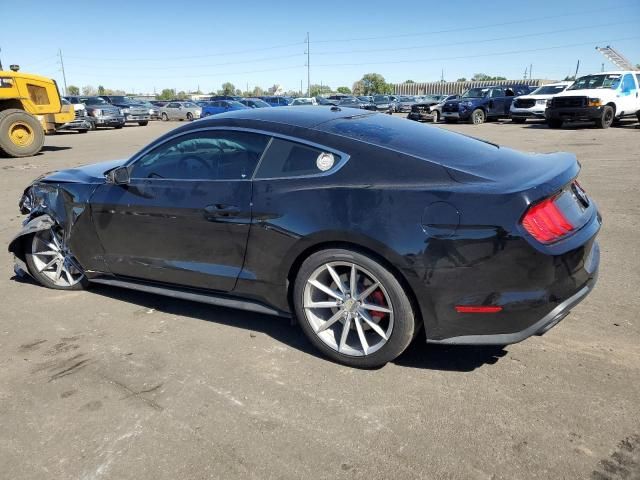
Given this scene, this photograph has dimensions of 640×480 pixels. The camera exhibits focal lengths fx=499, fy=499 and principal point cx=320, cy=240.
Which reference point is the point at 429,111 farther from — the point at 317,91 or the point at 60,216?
the point at 317,91

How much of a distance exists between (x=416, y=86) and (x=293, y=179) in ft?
364

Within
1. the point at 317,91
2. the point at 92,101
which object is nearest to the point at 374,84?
the point at 317,91

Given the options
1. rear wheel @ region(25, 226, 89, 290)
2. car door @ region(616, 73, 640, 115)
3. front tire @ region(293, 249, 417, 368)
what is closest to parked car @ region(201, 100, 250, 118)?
car door @ region(616, 73, 640, 115)

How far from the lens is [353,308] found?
302cm

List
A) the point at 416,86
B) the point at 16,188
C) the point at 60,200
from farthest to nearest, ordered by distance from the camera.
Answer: the point at 416,86 → the point at 16,188 → the point at 60,200

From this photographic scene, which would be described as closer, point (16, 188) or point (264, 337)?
point (264, 337)

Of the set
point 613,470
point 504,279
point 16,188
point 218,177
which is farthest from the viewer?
point 16,188

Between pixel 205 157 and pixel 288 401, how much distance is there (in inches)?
72.7

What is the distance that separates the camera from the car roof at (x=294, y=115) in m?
3.37

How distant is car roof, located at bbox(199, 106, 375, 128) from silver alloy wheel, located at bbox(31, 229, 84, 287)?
5.95ft

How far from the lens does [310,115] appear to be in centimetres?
354

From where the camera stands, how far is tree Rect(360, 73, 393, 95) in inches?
4419

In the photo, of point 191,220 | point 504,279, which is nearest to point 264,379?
point 191,220

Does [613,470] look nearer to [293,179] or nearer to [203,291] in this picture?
[293,179]
